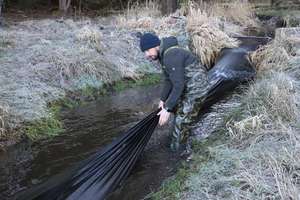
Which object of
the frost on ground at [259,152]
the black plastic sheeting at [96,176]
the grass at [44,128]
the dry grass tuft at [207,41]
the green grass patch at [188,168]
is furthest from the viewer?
the dry grass tuft at [207,41]

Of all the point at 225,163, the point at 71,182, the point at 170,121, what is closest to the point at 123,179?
the point at 71,182

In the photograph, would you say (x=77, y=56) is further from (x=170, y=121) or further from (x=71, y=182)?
(x=71, y=182)

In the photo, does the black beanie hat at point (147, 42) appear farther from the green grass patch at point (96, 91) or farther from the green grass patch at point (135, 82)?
the green grass patch at point (135, 82)

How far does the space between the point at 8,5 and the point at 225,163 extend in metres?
14.4

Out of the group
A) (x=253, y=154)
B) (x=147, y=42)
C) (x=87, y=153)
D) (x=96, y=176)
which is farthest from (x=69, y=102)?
(x=253, y=154)

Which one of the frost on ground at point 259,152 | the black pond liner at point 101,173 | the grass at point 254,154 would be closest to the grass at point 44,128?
the black pond liner at point 101,173

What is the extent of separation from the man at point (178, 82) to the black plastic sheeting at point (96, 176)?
1.96 feet

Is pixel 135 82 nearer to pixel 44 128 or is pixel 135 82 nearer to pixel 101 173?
pixel 44 128

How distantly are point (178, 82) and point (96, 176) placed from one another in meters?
1.56

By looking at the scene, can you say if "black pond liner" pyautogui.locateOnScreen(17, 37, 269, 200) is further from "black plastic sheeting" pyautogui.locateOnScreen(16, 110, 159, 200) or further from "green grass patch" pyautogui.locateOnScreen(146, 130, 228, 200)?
"green grass patch" pyautogui.locateOnScreen(146, 130, 228, 200)

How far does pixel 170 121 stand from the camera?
705 centimetres

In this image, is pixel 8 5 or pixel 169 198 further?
pixel 8 5

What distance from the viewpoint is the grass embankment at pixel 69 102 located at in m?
6.63

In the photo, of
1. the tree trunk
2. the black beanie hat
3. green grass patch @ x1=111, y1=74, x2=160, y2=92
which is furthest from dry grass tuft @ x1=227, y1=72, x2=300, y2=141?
the tree trunk
